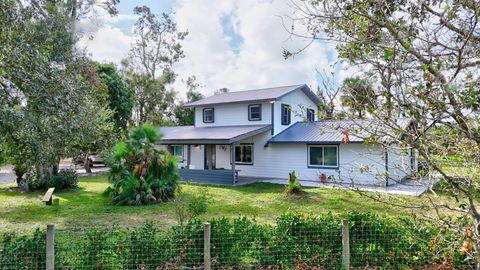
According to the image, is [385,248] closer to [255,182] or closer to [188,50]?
[255,182]

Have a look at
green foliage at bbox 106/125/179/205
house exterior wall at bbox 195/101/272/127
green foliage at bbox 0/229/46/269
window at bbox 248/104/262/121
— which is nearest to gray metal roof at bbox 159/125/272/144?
house exterior wall at bbox 195/101/272/127

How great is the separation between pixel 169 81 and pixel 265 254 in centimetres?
3552

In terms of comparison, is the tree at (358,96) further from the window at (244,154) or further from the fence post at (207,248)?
the window at (244,154)

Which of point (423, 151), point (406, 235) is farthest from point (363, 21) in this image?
point (406, 235)

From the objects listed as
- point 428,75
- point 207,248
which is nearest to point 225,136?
point 207,248

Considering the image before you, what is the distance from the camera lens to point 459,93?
2791 mm

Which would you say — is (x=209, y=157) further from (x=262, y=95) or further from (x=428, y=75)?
(x=428, y=75)

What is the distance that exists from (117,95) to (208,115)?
1099 centimetres

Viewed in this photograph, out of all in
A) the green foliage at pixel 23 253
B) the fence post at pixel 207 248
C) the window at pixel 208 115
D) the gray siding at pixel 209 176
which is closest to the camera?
the green foliage at pixel 23 253

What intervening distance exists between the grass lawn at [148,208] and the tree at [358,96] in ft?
16.2

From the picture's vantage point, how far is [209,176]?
752 inches

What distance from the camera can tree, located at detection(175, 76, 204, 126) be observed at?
40.9m

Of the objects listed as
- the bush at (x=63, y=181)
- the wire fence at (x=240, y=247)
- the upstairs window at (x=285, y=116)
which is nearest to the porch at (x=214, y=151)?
the upstairs window at (x=285, y=116)

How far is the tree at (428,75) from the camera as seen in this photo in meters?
2.94
